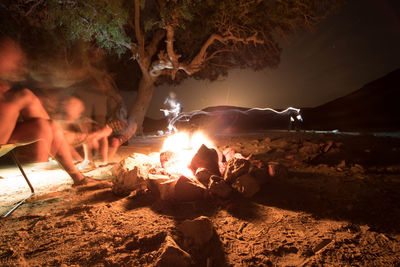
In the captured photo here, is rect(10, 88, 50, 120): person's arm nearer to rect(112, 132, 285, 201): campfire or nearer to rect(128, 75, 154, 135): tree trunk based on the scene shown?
rect(112, 132, 285, 201): campfire

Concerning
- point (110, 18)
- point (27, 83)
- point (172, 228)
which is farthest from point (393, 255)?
point (27, 83)

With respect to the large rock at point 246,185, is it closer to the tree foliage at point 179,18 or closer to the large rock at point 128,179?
the large rock at point 128,179

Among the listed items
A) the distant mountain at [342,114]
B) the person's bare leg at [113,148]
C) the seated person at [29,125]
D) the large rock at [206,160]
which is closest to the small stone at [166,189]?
the large rock at [206,160]

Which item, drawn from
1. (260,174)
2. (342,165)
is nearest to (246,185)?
(260,174)

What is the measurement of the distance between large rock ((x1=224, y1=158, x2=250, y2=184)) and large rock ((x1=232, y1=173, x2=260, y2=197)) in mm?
94

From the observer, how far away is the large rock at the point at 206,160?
2928 millimetres

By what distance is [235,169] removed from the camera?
103 inches

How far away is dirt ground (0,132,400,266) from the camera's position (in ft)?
4.63

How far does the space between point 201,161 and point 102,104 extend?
1416cm

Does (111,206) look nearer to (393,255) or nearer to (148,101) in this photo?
(393,255)

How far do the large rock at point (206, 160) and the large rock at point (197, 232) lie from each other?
128 centimetres

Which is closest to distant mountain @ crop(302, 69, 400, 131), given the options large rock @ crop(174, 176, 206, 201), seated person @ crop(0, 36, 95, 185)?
large rock @ crop(174, 176, 206, 201)

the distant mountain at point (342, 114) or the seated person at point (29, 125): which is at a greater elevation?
the distant mountain at point (342, 114)

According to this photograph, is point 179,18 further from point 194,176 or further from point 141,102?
point 194,176
